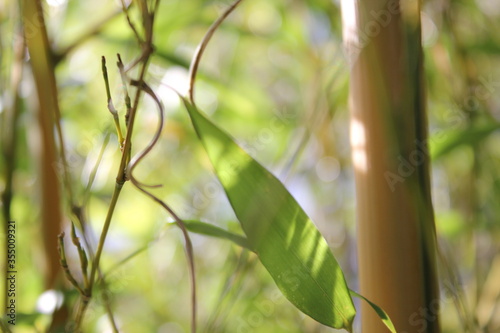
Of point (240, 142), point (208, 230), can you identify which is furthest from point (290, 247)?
point (240, 142)

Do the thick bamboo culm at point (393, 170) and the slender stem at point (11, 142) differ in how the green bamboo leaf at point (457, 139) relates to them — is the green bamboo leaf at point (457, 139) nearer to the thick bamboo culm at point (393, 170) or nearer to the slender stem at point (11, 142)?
the thick bamboo culm at point (393, 170)

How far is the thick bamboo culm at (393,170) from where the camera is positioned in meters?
0.24

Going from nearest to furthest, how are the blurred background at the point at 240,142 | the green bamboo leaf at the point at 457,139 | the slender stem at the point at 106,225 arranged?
the slender stem at the point at 106,225
the green bamboo leaf at the point at 457,139
the blurred background at the point at 240,142

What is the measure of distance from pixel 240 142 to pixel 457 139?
482 mm

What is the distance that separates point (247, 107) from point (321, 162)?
0.64 ft

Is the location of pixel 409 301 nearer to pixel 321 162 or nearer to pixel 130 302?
pixel 321 162

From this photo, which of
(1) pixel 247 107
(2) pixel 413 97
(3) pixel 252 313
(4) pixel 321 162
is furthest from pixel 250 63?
(2) pixel 413 97

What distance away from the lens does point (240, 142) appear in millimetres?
816

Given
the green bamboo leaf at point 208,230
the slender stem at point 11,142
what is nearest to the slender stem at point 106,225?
the green bamboo leaf at point 208,230

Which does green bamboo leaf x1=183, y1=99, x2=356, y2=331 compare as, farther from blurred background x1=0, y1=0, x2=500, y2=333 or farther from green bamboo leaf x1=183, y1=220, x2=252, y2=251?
blurred background x1=0, y1=0, x2=500, y2=333

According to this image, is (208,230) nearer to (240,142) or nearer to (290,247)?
(290,247)

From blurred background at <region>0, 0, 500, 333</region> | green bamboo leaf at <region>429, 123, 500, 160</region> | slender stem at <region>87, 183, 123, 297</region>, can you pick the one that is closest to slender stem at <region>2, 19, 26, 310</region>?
blurred background at <region>0, 0, 500, 333</region>

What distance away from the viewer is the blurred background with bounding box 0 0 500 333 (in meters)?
0.51

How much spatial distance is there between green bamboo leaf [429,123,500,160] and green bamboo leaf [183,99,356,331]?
16 centimetres
